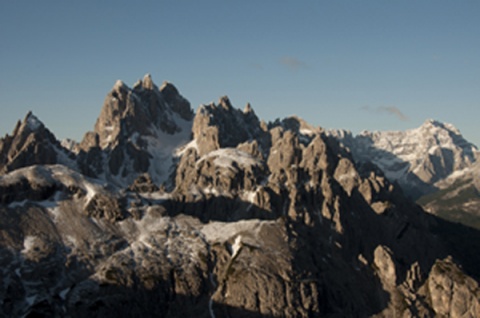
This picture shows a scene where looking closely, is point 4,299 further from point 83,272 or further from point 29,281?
point 83,272

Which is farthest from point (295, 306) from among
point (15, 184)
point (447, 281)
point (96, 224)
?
point (15, 184)

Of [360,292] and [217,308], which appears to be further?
[360,292]

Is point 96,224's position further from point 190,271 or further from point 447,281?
point 447,281

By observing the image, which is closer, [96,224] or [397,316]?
[397,316]

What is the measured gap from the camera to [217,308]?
171m

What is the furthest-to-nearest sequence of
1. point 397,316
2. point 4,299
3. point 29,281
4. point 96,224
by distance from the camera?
point 96,224 → point 397,316 → point 29,281 → point 4,299

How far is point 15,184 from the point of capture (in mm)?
198875

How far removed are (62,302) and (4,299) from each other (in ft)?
49.5

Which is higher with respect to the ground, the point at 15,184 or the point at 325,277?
the point at 15,184

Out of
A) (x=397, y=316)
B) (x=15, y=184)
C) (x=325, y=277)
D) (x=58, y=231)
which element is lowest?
(x=397, y=316)

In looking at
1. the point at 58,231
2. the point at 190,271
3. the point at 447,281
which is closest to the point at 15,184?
the point at 58,231

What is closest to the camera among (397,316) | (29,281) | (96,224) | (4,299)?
(4,299)

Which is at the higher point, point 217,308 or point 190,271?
point 190,271

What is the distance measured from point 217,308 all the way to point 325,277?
134ft
